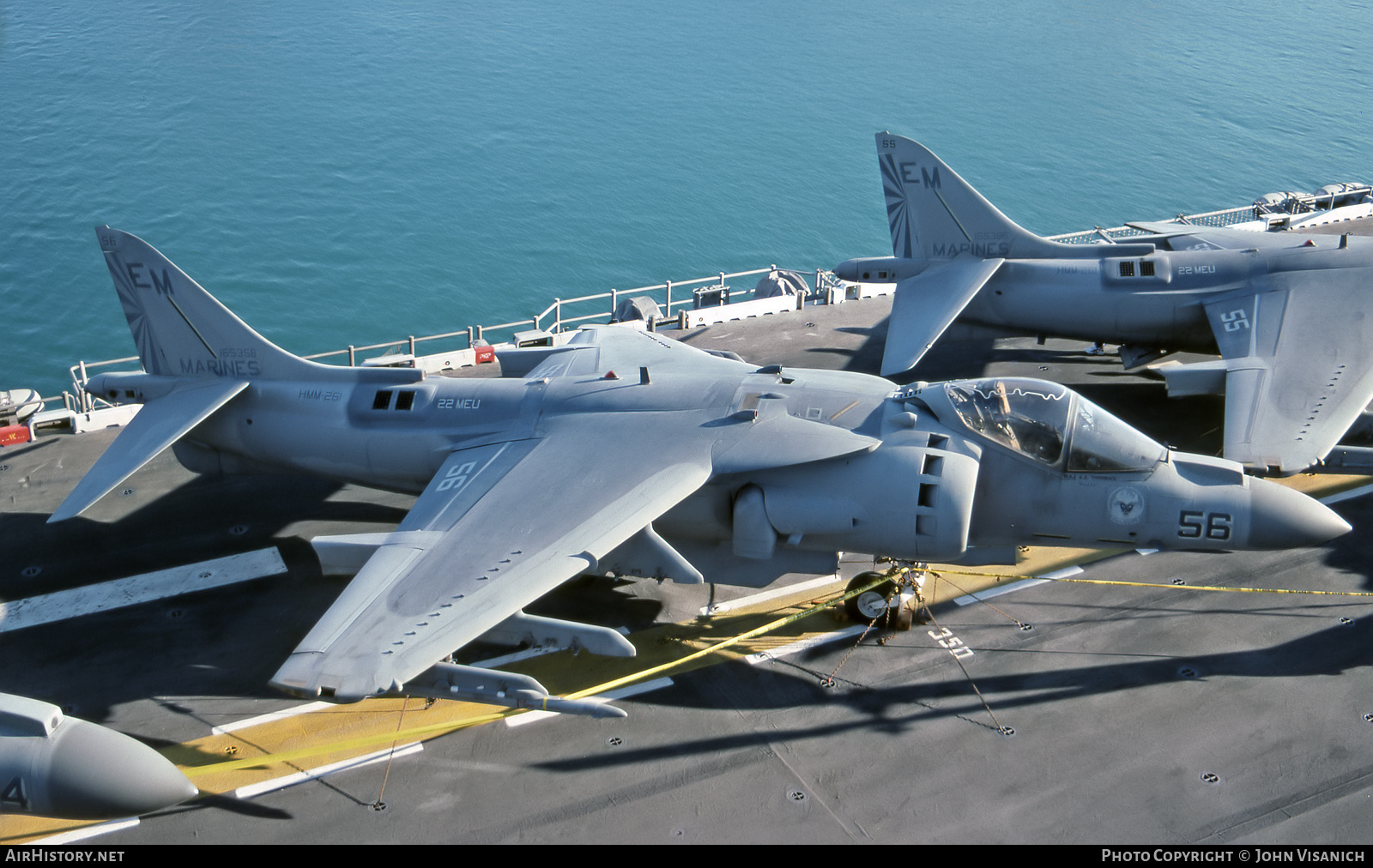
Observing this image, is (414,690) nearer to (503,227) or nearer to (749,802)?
(749,802)

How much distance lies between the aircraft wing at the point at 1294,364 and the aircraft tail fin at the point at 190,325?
18041 mm

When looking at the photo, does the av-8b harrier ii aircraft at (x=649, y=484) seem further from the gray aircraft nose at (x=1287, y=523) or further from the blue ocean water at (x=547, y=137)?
the blue ocean water at (x=547, y=137)

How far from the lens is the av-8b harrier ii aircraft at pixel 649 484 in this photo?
47.0ft

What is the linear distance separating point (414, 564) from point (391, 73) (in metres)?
73.9

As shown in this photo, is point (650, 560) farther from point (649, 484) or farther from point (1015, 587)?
point (1015, 587)

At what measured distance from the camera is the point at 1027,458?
16.1m

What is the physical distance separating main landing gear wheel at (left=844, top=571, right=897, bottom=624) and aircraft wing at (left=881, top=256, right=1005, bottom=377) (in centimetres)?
707

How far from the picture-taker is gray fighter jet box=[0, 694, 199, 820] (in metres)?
12.1

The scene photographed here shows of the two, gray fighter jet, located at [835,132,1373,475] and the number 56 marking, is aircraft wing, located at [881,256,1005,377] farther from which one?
the number 56 marking

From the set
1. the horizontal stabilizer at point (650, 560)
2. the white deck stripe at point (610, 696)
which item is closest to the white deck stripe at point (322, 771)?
the white deck stripe at point (610, 696)

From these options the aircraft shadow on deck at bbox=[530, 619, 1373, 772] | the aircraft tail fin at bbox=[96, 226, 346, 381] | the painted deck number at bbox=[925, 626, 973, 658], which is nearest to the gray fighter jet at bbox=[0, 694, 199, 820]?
the aircraft shadow on deck at bbox=[530, 619, 1373, 772]

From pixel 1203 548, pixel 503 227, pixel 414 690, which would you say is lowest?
pixel 414 690
